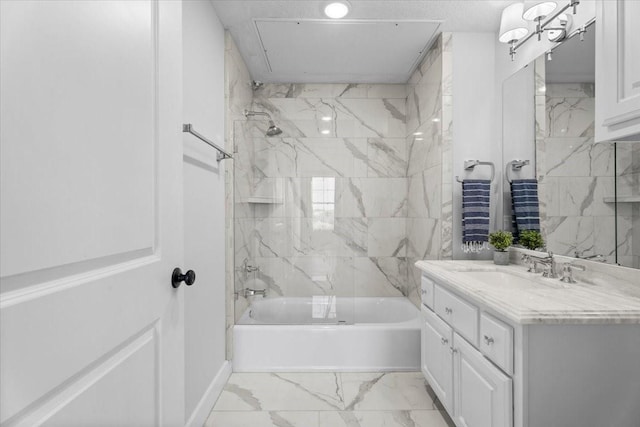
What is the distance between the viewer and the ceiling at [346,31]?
2.18 meters

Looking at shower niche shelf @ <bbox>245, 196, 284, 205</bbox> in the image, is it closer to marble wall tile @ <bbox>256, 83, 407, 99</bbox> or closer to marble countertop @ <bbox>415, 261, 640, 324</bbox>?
marble wall tile @ <bbox>256, 83, 407, 99</bbox>

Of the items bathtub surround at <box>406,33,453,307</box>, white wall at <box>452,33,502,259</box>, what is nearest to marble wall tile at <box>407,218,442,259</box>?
bathtub surround at <box>406,33,453,307</box>

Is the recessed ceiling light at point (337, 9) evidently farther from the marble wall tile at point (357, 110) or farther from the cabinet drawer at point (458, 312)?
the cabinet drawer at point (458, 312)

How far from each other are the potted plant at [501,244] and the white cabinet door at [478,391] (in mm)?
732

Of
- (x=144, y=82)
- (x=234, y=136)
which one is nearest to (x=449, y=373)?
(x=144, y=82)

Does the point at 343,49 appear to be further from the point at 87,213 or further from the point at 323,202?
the point at 87,213

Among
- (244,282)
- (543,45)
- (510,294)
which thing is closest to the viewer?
(510,294)

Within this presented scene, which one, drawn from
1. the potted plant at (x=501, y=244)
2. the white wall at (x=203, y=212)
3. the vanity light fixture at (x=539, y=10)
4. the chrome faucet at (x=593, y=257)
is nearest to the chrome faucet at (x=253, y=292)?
the white wall at (x=203, y=212)

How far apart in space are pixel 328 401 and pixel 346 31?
245cm

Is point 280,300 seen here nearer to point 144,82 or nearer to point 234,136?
point 234,136

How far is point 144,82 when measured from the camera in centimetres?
87

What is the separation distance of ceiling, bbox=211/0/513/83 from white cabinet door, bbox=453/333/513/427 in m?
1.94

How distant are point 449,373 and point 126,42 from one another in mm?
1916

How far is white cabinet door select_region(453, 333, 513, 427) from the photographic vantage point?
1.26 m
